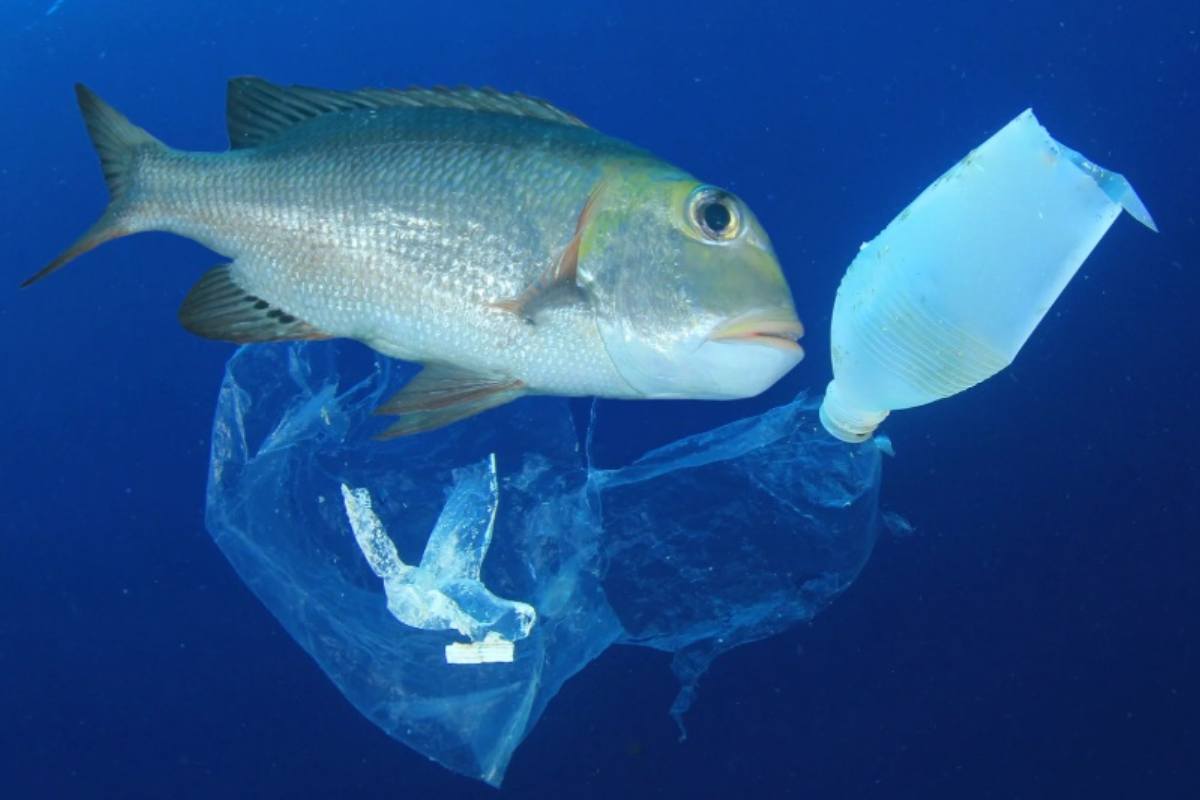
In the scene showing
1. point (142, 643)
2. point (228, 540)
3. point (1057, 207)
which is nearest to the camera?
point (1057, 207)

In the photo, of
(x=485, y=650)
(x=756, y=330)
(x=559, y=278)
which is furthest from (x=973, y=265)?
(x=485, y=650)

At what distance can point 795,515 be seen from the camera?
7.23ft

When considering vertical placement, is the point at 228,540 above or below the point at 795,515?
above

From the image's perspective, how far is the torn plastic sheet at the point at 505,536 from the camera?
2.10 meters

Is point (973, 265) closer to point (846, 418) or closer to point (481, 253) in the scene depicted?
point (846, 418)

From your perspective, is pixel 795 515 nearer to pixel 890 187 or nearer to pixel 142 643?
pixel 890 187

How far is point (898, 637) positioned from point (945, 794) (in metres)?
0.54

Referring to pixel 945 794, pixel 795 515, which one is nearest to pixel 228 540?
pixel 795 515

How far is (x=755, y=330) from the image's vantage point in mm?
1358

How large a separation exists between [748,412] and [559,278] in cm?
114

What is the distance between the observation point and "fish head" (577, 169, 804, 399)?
1.35 metres

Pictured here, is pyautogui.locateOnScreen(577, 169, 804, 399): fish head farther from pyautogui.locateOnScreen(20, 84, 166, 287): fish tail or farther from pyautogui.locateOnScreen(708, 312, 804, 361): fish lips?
pyautogui.locateOnScreen(20, 84, 166, 287): fish tail

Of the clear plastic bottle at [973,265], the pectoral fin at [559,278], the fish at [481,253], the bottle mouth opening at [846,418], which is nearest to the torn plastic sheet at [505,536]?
the bottle mouth opening at [846,418]

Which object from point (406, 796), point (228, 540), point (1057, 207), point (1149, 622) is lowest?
point (406, 796)
